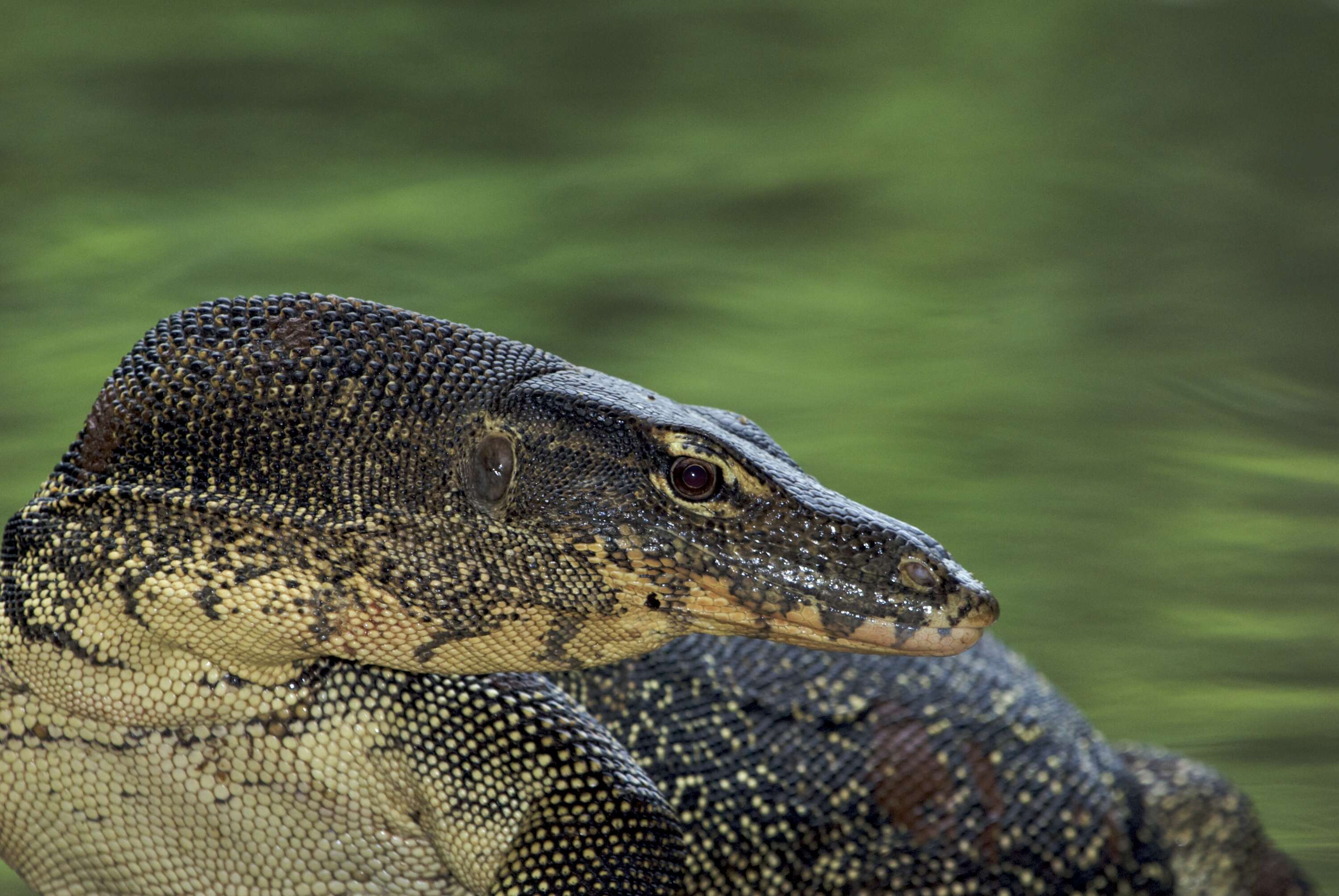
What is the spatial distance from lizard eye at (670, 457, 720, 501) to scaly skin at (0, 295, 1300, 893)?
13 millimetres

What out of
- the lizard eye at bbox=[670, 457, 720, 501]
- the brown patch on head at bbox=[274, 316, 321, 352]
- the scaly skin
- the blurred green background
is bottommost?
the scaly skin

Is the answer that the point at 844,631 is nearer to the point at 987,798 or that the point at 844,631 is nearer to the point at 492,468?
the point at 492,468

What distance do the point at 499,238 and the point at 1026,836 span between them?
7.64 m

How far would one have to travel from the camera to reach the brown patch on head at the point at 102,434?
3.64 m

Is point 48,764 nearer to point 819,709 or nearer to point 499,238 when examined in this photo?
point 819,709

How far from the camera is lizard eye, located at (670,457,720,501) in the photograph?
3428 mm

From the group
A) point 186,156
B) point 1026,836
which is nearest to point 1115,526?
point 1026,836

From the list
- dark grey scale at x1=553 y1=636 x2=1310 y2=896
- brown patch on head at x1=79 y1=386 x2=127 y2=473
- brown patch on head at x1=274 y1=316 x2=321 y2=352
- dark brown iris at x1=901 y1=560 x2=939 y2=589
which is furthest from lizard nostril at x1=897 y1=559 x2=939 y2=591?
brown patch on head at x1=79 y1=386 x2=127 y2=473

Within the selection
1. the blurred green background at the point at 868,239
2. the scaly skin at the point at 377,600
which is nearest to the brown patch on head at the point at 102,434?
the scaly skin at the point at 377,600

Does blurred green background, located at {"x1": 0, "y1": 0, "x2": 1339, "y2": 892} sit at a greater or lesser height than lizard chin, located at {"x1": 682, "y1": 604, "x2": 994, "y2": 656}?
greater

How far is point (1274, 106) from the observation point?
1352 centimetres

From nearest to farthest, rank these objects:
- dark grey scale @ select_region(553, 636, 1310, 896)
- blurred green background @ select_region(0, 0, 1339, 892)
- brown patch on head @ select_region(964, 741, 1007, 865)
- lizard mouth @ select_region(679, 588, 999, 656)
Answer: lizard mouth @ select_region(679, 588, 999, 656) → dark grey scale @ select_region(553, 636, 1310, 896) → brown patch on head @ select_region(964, 741, 1007, 865) → blurred green background @ select_region(0, 0, 1339, 892)

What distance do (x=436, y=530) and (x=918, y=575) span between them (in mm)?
1045

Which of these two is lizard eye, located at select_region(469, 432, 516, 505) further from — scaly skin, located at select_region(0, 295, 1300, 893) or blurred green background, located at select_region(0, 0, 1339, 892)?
blurred green background, located at select_region(0, 0, 1339, 892)
